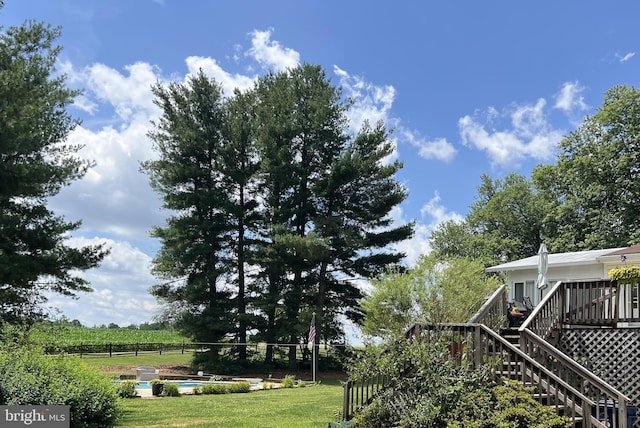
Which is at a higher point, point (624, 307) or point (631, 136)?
point (631, 136)

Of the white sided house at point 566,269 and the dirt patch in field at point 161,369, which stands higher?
the white sided house at point 566,269

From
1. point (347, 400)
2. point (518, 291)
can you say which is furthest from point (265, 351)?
point (347, 400)

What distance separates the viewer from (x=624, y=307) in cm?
1095

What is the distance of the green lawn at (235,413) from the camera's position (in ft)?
29.7

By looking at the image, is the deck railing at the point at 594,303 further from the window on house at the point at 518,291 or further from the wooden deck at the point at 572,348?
the window on house at the point at 518,291

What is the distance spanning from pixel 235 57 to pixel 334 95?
12.9 meters

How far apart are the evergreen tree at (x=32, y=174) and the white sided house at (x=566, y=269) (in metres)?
15.1

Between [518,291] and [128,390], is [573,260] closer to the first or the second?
[518,291]

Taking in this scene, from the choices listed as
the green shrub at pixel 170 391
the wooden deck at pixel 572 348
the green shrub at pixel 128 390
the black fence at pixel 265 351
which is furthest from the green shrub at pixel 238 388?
the black fence at pixel 265 351

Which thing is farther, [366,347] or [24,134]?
[24,134]

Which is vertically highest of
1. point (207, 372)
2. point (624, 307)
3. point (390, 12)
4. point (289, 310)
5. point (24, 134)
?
point (390, 12)

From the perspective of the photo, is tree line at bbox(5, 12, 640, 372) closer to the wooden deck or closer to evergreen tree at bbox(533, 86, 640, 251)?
evergreen tree at bbox(533, 86, 640, 251)

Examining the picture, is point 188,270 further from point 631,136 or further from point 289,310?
point 631,136

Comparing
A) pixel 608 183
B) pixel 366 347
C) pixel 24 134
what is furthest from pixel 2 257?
pixel 608 183
